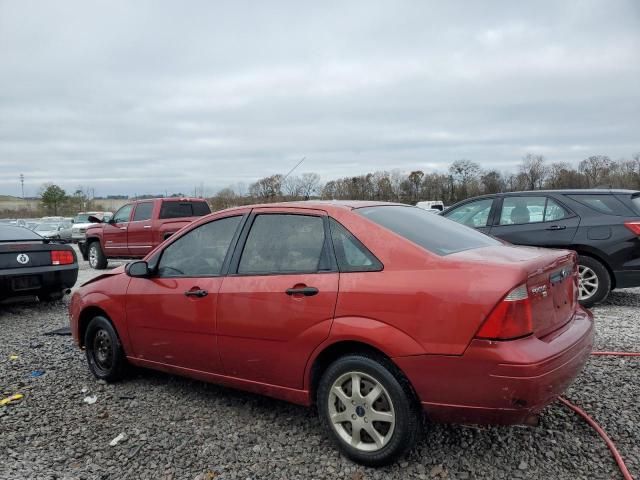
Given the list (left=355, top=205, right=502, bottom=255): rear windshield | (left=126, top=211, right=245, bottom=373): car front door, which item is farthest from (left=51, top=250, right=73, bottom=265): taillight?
(left=355, top=205, right=502, bottom=255): rear windshield

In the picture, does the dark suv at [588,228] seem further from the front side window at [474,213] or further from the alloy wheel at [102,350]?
the alloy wheel at [102,350]

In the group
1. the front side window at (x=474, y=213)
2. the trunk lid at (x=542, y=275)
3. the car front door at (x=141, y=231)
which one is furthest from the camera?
the car front door at (x=141, y=231)

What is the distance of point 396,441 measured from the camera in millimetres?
2885

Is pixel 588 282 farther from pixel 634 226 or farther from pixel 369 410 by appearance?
pixel 369 410

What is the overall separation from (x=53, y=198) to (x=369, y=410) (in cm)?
6993

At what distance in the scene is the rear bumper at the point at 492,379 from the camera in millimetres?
2600

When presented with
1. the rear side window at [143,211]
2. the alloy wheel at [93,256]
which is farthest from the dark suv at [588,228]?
the alloy wheel at [93,256]

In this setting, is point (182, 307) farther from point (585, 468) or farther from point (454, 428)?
point (585, 468)

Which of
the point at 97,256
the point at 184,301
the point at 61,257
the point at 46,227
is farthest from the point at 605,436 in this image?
the point at 46,227

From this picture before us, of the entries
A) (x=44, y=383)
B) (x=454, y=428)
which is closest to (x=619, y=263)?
(x=454, y=428)

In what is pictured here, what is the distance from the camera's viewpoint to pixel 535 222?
23.8ft

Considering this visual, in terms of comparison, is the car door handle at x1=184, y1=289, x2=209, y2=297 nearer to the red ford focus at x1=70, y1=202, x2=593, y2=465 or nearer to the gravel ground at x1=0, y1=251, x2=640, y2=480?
the red ford focus at x1=70, y1=202, x2=593, y2=465

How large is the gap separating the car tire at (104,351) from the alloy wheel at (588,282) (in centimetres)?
547

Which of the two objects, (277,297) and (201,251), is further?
(201,251)
